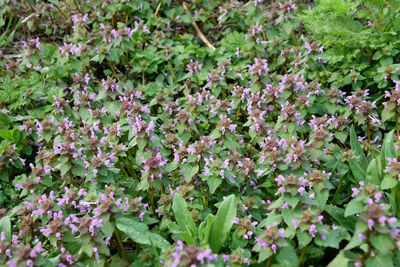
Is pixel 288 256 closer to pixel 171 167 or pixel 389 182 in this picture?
pixel 389 182

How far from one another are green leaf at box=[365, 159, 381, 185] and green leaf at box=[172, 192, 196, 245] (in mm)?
1505

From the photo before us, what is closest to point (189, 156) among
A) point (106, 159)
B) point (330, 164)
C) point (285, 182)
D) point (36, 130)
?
point (106, 159)

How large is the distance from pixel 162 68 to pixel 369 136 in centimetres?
282

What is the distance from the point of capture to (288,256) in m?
2.81

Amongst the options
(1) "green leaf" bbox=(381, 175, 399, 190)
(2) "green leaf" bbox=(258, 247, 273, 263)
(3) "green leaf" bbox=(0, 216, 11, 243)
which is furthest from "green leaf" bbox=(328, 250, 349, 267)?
(3) "green leaf" bbox=(0, 216, 11, 243)

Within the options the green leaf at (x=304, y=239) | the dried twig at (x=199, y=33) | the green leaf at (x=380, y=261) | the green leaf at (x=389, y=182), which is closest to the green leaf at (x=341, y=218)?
the green leaf at (x=389, y=182)

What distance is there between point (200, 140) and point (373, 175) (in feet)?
5.29

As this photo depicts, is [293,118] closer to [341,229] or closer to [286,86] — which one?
[286,86]

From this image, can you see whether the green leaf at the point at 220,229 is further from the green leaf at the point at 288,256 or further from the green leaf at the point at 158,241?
the green leaf at the point at 288,256

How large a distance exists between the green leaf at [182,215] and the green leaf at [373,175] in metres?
1.51

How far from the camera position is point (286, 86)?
14.3ft

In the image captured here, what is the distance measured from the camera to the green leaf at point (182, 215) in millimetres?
3283

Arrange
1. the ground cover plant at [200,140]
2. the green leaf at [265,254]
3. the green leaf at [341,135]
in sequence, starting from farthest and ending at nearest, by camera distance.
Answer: the green leaf at [341,135]
the ground cover plant at [200,140]
the green leaf at [265,254]

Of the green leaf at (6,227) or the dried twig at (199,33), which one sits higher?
the dried twig at (199,33)
